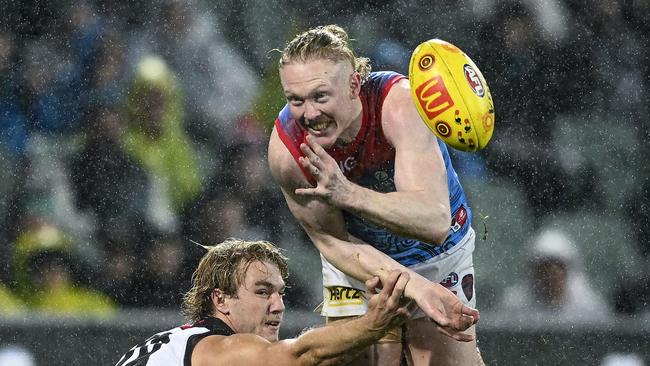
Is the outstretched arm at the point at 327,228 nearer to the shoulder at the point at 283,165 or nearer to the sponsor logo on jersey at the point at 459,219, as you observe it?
the shoulder at the point at 283,165

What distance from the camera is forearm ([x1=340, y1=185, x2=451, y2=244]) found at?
321 cm

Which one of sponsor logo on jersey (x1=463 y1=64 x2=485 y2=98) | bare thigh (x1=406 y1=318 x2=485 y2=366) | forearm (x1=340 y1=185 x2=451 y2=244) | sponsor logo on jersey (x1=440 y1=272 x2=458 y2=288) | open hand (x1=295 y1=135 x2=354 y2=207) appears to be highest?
sponsor logo on jersey (x1=463 y1=64 x2=485 y2=98)

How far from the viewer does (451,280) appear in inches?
159

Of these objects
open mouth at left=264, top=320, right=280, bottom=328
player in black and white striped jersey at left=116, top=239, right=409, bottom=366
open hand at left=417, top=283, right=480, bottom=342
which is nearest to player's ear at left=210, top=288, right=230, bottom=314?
player in black and white striped jersey at left=116, top=239, right=409, bottom=366

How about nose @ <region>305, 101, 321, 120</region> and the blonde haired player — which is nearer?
the blonde haired player

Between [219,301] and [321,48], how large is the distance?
989 millimetres

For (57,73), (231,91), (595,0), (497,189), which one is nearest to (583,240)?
(497,189)

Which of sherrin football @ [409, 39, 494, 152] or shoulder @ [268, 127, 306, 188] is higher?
sherrin football @ [409, 39, 494, 152]

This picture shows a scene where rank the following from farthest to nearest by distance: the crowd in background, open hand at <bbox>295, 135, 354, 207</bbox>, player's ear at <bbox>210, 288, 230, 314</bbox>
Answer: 1. the crowd in background
2. player's ear at <bbox>210, 288, 230, 314</bbox>
3. open hand at <bbox>295, 135, 354, 207</bbox>

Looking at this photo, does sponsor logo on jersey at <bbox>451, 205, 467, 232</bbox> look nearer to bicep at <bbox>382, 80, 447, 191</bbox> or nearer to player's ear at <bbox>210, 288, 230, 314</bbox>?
bicep at <bbox>382, 80, 447, 191</bbox>

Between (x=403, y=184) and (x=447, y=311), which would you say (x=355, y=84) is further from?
(x=447, y=311)

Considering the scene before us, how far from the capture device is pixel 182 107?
609 centimetres

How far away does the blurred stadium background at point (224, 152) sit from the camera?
18.7 ft

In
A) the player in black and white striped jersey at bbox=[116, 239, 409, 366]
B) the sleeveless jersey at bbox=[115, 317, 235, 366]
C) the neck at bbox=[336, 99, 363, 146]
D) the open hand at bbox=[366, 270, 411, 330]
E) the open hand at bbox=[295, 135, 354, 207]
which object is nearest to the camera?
the open hand at bbox=[366, 270, 411, 330]
